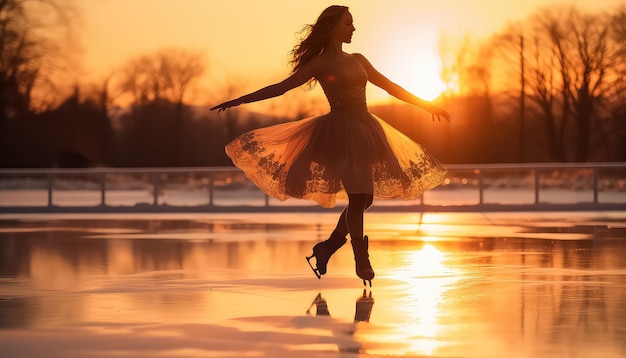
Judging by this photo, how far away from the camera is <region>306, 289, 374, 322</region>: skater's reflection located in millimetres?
9421

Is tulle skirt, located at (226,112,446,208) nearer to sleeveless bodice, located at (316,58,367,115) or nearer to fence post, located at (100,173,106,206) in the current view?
sleeveless bodice, located at (316,58,367,115)

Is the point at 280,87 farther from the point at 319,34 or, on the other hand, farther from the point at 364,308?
the point at 364,308

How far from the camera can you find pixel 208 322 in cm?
908

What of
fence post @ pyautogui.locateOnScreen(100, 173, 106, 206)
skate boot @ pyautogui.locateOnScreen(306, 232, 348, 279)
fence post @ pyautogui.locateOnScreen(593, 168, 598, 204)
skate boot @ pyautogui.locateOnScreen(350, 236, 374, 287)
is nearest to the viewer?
skate boot @ pyautogui.locateOnScreen(350, 236, 374, 287)

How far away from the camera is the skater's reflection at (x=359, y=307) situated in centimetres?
942

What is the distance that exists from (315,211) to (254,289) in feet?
67.1

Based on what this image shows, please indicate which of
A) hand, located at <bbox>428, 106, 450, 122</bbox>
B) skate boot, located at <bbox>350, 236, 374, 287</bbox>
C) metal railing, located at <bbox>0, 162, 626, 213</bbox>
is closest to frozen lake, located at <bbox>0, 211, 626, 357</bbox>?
skate boot, located at <bbox>350, 236, 374, 287</bbox>

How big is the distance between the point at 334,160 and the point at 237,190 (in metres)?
22.8

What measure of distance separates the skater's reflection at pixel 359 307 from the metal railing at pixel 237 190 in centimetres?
2128

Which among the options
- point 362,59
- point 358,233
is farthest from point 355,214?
point 362,59

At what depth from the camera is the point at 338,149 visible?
11914 millimetres

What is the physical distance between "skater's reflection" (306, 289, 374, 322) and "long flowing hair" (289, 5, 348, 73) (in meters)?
2.28

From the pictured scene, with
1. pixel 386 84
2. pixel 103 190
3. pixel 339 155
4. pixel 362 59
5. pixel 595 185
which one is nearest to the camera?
pixel 339 155

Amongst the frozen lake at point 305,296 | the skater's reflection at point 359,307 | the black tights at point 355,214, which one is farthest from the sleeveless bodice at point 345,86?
the skater's reflection at point 359,307
